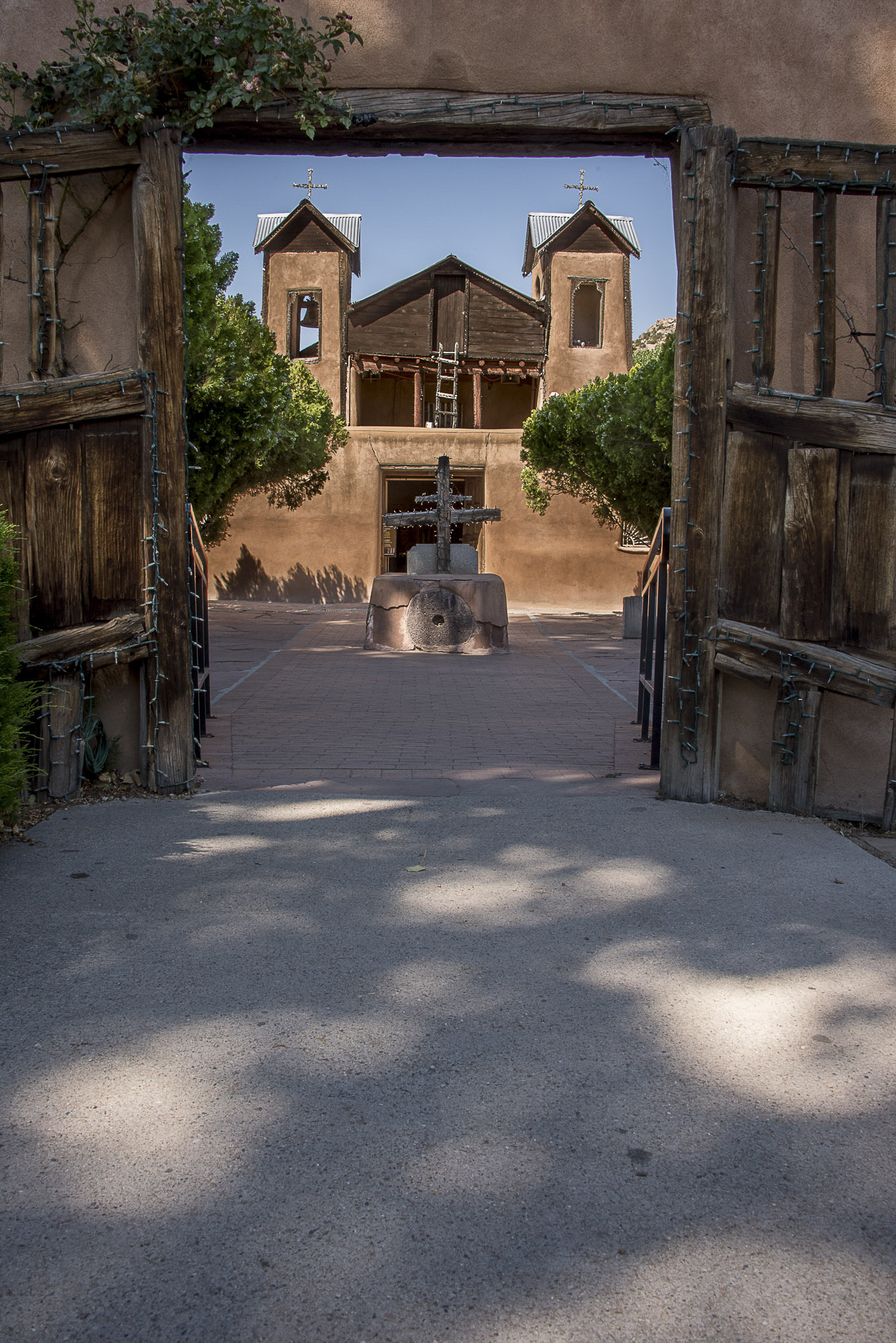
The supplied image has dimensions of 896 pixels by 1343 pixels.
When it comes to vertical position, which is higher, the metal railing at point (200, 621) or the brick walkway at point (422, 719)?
the metal railing at point (200, 621)

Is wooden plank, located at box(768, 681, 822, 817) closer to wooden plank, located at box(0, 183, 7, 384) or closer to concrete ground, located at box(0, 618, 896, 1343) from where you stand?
concrete ground, located at box(0, 618, 896, 1343)

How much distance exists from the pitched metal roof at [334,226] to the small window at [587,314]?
564 cm

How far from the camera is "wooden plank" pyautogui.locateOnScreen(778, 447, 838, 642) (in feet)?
16.1

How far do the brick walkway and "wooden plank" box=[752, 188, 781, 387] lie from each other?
2240 mm

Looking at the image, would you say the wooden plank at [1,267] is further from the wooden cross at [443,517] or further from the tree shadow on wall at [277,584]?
the tree shadow on wall at [277,584]

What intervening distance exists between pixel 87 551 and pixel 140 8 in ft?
8.32

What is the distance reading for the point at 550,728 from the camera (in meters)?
7.92

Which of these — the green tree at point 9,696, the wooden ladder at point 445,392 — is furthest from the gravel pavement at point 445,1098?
the wooden ladder at point 445,392

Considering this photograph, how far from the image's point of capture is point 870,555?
4938 millimetres

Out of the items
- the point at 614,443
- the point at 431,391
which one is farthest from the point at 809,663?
the point at 431,391

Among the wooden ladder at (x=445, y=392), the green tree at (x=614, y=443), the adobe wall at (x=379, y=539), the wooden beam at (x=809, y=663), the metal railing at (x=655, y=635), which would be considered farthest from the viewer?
the wooden ladder at (x=445, y=392)

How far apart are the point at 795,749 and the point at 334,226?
80.8 feet

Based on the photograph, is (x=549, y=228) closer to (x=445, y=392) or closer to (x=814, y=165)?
(x=445, y=392)

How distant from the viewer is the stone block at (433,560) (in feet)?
46.3
